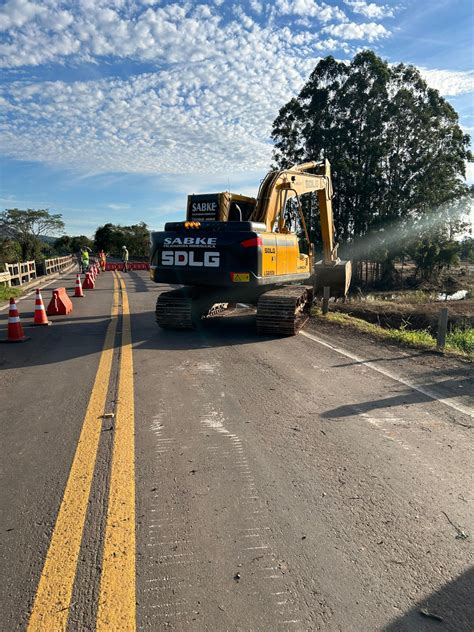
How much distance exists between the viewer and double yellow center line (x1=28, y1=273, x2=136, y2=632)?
6.79 ft

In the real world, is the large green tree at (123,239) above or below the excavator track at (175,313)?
above

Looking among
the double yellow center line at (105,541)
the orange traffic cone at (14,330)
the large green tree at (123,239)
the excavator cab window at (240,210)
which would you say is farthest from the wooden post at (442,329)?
the large green tree at (123,239)

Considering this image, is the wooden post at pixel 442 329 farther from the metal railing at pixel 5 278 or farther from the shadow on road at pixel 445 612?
the metal railing at pixel 5 278

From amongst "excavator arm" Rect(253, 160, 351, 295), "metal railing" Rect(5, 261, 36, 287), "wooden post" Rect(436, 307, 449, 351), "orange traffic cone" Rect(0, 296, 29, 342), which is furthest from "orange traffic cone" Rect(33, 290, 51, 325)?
"metal railing" Rect(5, 261, 36, 287)

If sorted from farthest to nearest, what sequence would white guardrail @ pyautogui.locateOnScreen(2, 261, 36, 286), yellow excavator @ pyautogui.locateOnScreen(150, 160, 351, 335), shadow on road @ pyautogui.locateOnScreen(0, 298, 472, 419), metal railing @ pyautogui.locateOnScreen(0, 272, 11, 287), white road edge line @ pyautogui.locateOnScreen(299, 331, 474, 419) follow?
white guardrail @ pyautogui.locateOnScreen(2, 261, 36, 286)
metal railing @ pyautogui.locateOnScreen(0, 272, 11, 287)
yellow excavator @ pyautogui.locateOnScreen(150, 160, 351, 335)
shadow on road @ pyautogui.locateOnScreen(0, 298, 472, 419)
white road edge line @ pyautogui.locateOnScreen(299, 331, 474, 419)

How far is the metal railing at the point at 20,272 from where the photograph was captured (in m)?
20.6

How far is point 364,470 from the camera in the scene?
11.3 ft

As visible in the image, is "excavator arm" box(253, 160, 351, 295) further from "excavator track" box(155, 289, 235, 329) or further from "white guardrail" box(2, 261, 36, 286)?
"white guardrail" box(2, 261, 36, 286)

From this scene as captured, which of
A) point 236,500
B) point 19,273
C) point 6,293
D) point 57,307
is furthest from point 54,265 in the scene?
point 236,500

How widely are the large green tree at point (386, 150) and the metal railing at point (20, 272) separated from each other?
725 inches

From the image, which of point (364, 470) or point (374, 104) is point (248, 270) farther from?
point (374, 104)

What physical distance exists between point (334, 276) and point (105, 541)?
11333 mm

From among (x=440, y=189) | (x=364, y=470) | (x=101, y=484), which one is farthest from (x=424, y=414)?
(x=440, y=189)

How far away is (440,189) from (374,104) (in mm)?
7954
